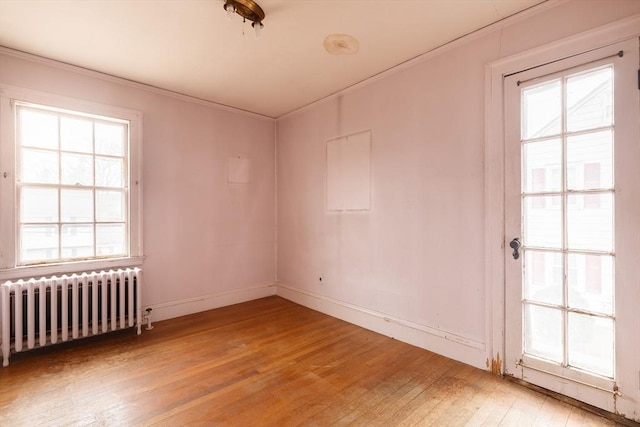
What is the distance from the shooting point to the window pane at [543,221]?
85.4 inches

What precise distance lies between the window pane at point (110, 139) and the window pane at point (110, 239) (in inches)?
33.4

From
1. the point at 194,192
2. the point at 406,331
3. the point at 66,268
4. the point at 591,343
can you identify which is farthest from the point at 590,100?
the point at 66,268

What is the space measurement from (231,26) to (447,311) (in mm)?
3093

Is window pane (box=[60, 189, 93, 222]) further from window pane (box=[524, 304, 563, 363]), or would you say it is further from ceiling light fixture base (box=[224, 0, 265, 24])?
window pane (box=[524, 304, 563, 363])

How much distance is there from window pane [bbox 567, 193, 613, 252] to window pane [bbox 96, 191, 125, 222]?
14.2ft

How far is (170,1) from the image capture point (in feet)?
7.00

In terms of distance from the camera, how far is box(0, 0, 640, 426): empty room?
6.52ft

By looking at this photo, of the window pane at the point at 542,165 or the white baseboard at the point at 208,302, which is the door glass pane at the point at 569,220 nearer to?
the window pane at the point at 542,165

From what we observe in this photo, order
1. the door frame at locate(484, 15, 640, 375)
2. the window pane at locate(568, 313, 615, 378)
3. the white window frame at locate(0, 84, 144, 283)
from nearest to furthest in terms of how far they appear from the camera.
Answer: the window pane at locate(568, 313, 615, 378), the door frame at locate(484, 15, 640, 375), the white window frame at locate(0, 84, 144, 283)

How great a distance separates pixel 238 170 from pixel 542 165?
3606mm

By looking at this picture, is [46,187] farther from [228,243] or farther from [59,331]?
[228,243]

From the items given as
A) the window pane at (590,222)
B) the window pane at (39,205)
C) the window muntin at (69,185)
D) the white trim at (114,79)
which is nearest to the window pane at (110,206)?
the window muntin at (69,185)

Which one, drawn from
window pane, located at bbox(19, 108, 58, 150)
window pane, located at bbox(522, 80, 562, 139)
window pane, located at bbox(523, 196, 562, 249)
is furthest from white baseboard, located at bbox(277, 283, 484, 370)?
window pane, located at bbox(19, 108, 58, 150)

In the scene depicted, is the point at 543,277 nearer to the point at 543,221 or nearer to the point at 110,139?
the point at 543,221
